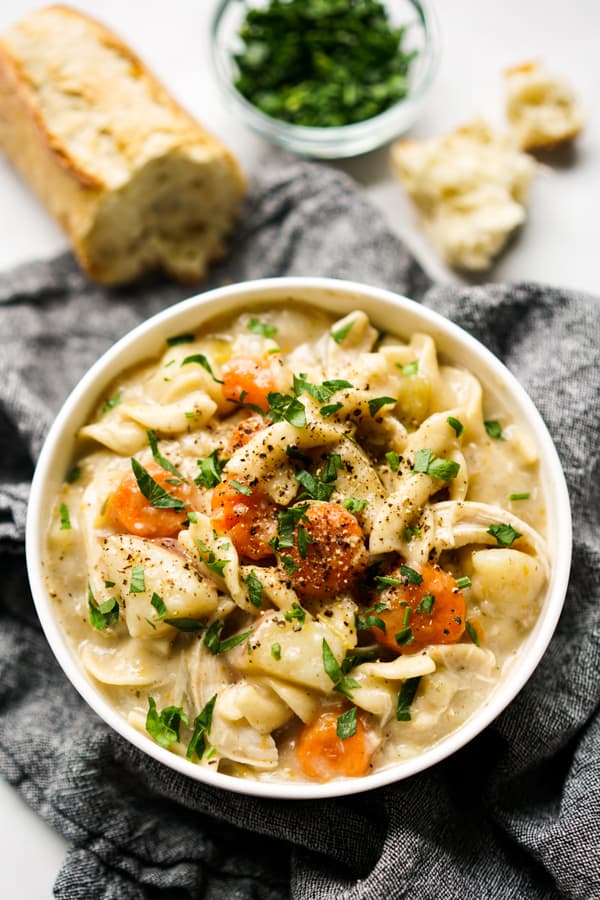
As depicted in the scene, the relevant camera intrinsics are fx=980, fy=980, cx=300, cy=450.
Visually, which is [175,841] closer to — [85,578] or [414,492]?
[85,578]

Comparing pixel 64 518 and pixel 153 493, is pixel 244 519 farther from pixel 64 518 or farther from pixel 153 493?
pixel 64 518

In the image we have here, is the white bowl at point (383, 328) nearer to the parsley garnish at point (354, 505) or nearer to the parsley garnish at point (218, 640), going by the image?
the parsley garnish at point (218, 640)

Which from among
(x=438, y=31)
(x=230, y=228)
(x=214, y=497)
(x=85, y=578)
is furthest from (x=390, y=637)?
(x=438, y=31)

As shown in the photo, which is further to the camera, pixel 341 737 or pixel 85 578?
pixel 85 578

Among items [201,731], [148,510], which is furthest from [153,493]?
[201,731]

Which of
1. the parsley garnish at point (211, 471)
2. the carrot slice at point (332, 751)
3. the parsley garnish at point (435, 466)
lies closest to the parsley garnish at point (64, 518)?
the parsley garnish at point (211, 471)

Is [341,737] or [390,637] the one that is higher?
[390,637]

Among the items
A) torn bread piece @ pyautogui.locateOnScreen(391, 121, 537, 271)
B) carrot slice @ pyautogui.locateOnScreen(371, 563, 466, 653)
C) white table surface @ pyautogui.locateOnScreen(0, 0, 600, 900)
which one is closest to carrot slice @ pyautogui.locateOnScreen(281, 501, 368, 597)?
carrot slice @ pyautogui.locateOnScreen(371, 563, 466, 653)

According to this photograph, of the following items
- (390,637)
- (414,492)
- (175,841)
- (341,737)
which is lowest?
(175,841)
